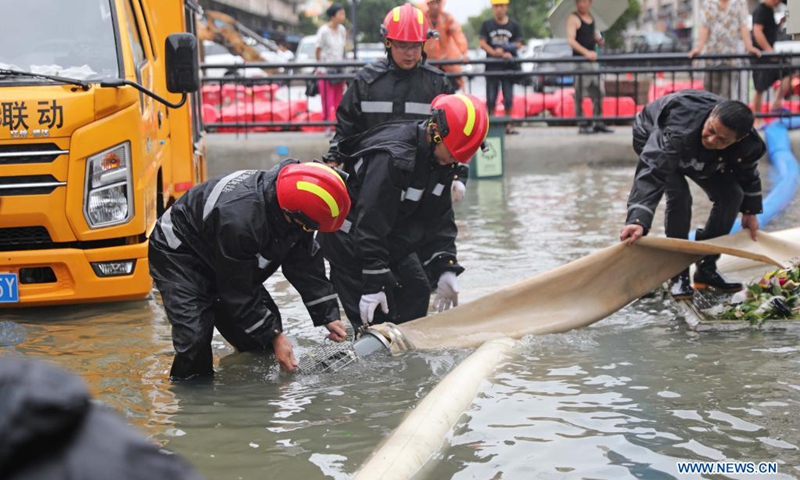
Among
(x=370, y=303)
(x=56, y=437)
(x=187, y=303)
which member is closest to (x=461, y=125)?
(x=370, y=303)

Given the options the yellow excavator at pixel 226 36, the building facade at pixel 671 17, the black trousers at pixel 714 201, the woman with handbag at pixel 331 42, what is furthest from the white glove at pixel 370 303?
the building facade at pixel 671 17

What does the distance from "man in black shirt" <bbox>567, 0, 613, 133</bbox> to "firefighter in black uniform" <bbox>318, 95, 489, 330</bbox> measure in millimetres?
9071

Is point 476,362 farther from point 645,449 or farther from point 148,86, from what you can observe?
point 148,86


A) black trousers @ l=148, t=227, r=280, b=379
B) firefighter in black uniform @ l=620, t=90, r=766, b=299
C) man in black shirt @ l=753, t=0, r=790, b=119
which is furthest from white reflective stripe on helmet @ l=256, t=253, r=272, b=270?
man in black shirt @ l=753, t=0, r=790, b=119

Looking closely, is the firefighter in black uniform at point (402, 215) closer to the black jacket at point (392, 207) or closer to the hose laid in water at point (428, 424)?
the black jacket at point (392, 207)

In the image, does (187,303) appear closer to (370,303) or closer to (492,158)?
(370,303)

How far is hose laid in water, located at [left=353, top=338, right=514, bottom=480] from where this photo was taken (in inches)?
152

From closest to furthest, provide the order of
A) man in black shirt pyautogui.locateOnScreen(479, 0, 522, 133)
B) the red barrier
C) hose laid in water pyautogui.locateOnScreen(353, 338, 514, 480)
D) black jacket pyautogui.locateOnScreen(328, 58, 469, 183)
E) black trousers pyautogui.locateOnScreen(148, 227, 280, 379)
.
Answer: hose laid in water pyautogui.locateOnScreen(353, 338, 514, 480)
black trousers pyautogui.locateOnScreen(148, 227, 280, 379)
black jacket pyautogui.locateOnScreen(328, 58, 469, 183)
man in black shirt pyautogui.locateOnScreen(479, 0, 522, 133)
the red barrier

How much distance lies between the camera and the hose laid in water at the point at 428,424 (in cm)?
386

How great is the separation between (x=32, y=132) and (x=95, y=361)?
1.59 meters

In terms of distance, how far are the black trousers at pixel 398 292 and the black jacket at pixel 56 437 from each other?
16.3 feet

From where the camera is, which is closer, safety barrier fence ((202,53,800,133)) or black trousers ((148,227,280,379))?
black trousers ((148,227,280,379))

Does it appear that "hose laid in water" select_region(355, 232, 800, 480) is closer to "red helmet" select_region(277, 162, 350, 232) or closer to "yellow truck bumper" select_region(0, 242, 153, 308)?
"red helmet" select_region(277, 162, 350, 232)

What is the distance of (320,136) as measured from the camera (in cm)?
1581
